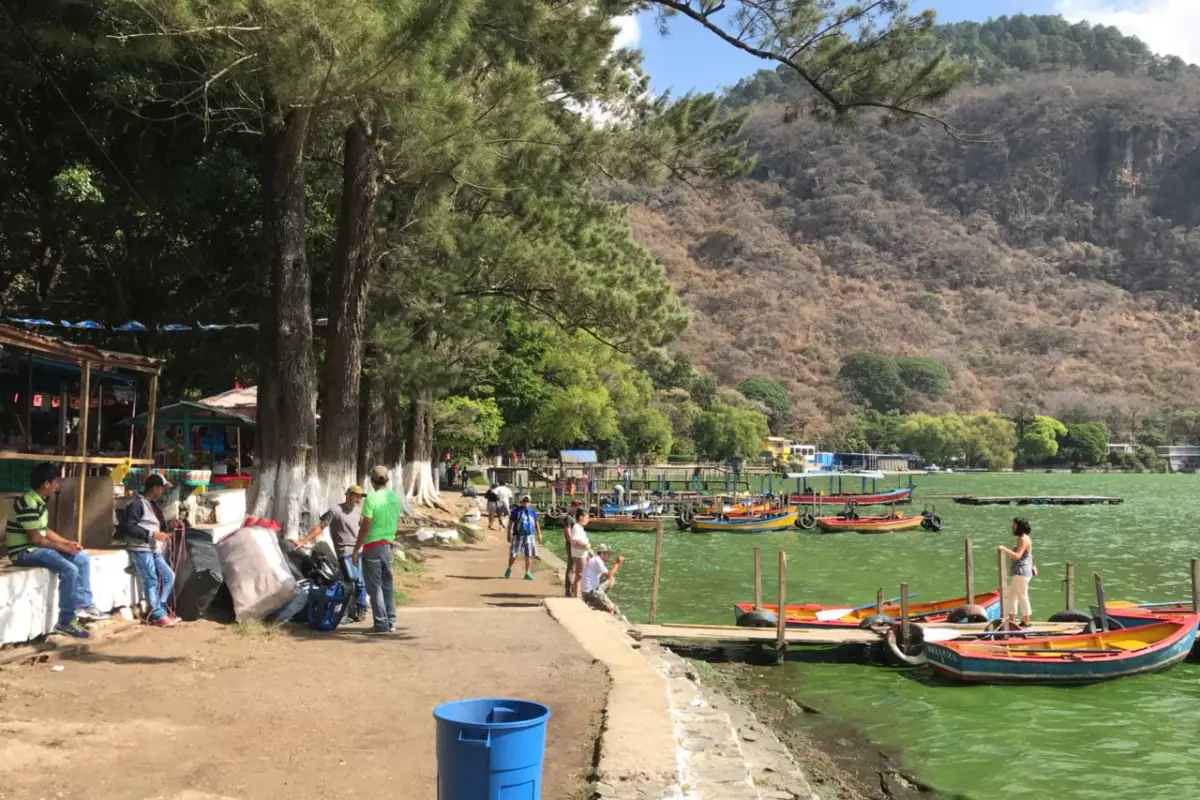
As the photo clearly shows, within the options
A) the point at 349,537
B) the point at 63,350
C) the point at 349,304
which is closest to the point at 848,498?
the point at 349,304

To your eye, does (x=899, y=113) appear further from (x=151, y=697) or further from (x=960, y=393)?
(x=960, y=393)

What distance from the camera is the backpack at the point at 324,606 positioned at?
994cm

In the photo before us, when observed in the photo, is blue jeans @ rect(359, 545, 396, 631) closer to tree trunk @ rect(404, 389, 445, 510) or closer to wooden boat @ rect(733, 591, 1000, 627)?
wooden boat @ rect(733, 591, 1000, 627)

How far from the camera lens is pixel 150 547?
912 centimetres

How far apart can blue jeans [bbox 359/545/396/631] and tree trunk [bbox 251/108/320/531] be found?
243 cm

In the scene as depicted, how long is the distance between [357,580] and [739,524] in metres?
31.5

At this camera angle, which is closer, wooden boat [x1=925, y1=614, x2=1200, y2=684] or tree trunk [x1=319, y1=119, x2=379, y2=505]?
wooden boat [x1=925, y1=614, x2=1200, y2=684]

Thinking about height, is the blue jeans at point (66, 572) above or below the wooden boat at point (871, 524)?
above

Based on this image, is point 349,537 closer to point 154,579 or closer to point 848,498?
point 154,579

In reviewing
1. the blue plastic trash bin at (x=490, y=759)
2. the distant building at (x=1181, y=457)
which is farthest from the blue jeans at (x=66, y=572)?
the distant building at (x=1181, y=457)

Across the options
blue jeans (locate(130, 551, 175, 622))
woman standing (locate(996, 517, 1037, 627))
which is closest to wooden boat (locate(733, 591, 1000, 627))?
woman standing (locate(996, 517, 1037, 627))

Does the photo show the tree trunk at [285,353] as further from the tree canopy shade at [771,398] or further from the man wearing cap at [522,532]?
the tree canopy shade at [771,398]

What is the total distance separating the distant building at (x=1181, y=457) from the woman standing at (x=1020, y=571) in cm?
16352

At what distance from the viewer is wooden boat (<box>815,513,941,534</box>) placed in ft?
140
